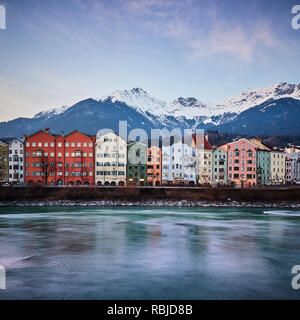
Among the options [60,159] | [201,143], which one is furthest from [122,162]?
[201,143]

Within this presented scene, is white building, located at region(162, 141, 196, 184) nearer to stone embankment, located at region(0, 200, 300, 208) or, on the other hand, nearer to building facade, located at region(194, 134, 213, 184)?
building facade, located at region(194, 134, 213, 184)

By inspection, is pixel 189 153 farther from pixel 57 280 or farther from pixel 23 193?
pixel 57 280

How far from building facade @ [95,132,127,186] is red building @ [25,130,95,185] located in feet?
4.65

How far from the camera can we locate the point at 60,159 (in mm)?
80812

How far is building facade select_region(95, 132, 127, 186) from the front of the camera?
8200cm

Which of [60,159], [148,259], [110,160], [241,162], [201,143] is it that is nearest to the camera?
[148,259]

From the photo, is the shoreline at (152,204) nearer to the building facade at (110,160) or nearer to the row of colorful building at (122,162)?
the row of colorful building at (122,162)

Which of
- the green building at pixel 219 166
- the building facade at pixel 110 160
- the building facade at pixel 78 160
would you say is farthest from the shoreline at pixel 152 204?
the green building at pixel 219 166

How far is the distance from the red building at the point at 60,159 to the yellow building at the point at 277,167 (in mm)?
48397

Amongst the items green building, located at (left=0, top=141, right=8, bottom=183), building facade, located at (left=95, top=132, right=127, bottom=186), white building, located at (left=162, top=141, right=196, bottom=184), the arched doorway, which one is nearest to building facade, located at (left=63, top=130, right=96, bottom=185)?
the arched doorway

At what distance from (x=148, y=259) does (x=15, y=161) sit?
71.9 metres

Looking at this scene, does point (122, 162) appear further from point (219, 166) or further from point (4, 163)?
point (4, 163)

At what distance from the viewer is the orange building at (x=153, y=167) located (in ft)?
277

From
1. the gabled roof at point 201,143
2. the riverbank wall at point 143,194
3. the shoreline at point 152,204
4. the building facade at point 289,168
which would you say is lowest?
the shoreline at point 152,204
